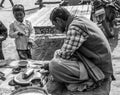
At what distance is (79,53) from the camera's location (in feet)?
10.5

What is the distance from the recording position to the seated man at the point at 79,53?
10.0 feet

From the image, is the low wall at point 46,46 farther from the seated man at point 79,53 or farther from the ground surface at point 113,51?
the seated man at point 79,53

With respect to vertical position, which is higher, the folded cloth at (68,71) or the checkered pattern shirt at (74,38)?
A: the checkered pattern shirt at (74,38)

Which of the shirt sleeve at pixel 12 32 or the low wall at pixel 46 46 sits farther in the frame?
the low wall at pixel 46 46

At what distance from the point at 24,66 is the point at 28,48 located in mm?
810

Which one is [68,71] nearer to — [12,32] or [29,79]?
[29,79]

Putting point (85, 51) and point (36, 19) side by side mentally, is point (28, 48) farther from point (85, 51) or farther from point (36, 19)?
point (36, 19)

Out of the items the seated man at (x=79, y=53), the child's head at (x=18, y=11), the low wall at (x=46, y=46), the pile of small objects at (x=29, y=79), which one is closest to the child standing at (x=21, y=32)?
the child's head at (x=18, y=11)

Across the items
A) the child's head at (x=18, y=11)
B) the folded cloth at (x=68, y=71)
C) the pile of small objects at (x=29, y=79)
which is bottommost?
the pile of small objects at (x=29, y=79)

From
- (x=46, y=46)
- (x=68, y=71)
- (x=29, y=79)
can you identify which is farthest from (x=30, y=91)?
(x=46, y=46)

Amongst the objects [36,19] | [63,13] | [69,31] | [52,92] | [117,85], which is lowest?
[117,85]

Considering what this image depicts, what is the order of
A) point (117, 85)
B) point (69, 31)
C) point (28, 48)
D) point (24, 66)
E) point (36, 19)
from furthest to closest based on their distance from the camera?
point (36, 19) → point (28, 48) → point (117, 85) → point (24, 66) → point (69, 31)

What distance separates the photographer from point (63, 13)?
316 centimetres

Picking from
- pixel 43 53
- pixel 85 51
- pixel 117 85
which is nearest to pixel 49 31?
pixel 43 53
